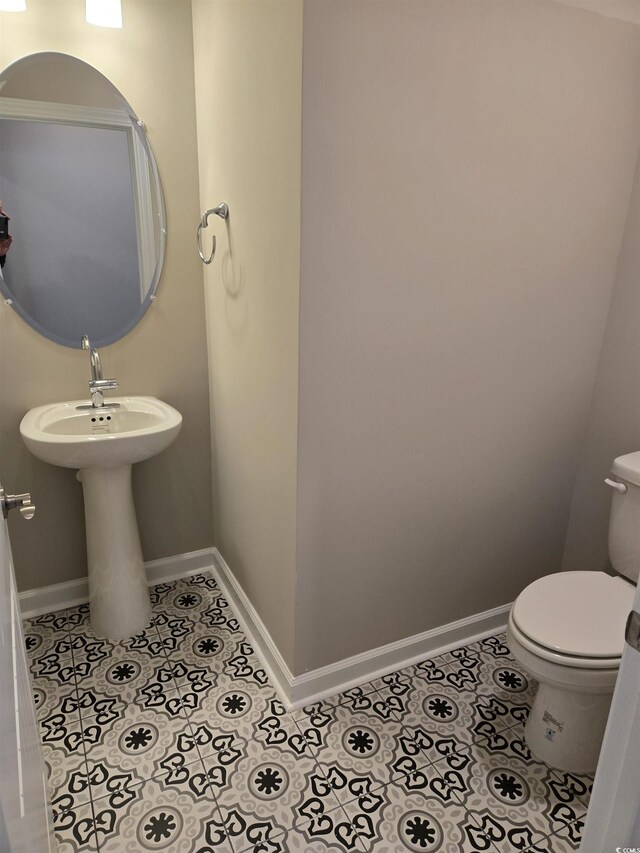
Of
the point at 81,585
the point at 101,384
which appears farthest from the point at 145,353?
the point at 81,585

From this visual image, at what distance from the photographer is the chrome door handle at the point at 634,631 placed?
Answer: 2.13ft

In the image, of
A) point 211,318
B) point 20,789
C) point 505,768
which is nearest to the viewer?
point 20,789

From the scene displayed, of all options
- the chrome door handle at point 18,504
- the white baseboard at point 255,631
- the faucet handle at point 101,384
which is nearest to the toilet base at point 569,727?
the white baseboard at point 255,631

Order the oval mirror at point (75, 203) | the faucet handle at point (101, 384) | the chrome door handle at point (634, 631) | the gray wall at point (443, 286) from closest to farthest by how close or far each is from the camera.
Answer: the chrome door handle at point (634, 631) < the gray wall at point (443, 286) < the oval mirror at point (75, 203) < the faucet handle at point (101, 384)

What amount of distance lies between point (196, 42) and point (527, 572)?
88.1 inches

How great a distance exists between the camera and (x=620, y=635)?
4.77 ft

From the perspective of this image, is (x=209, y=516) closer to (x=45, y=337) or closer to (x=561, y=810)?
(x=45, y=337)

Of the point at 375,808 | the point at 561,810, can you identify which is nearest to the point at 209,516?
the point at 375,808

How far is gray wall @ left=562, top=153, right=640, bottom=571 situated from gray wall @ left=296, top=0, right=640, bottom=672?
0.15ft

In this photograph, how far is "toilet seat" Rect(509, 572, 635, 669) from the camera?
142cm

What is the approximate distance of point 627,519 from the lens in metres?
1.72

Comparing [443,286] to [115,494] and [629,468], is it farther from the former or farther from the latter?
[115,494]

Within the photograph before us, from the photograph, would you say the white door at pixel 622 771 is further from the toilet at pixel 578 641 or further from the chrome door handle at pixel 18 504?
the chrome door handle at pixel 18 504

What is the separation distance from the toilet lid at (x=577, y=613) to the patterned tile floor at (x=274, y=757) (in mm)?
447
